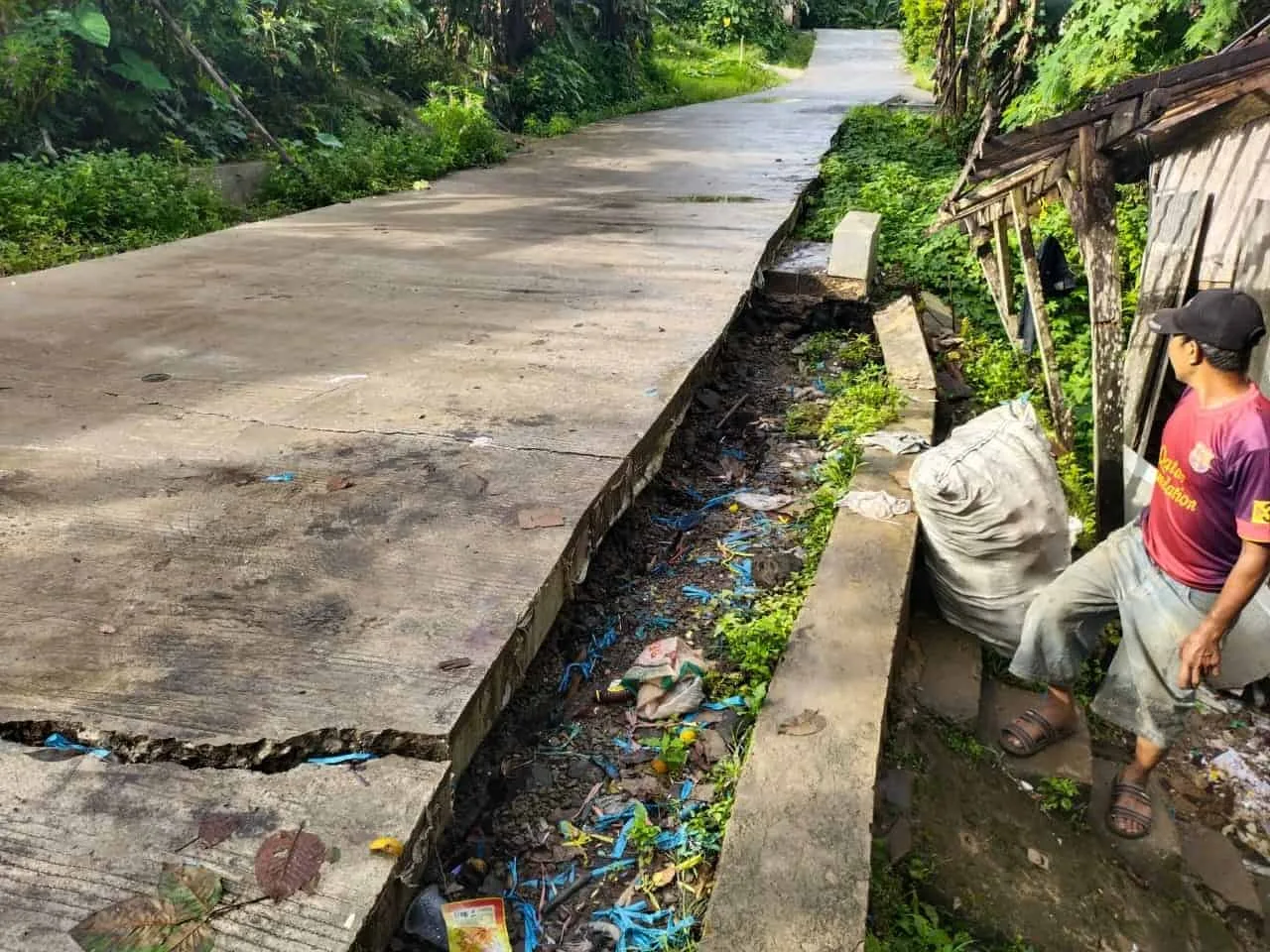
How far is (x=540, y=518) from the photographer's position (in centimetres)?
277

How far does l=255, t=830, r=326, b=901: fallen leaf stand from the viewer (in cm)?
159

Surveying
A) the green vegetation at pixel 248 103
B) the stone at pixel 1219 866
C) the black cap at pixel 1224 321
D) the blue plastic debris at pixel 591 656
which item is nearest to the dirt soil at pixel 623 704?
the blue plastic debris at pixel 591 656

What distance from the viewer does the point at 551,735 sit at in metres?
2.54

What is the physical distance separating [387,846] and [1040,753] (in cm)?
233

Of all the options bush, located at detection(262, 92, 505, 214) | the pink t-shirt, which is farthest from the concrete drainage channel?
bush, located at detection(262, 92, 505, 214)

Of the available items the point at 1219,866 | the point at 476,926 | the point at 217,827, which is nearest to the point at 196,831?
the point at 217,827

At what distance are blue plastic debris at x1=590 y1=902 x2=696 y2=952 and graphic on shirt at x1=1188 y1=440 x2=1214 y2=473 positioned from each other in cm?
178

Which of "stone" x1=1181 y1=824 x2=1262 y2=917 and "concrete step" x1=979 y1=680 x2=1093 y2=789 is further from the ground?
"concrete step" x1=979 y1=680 x2=1093 y2=789

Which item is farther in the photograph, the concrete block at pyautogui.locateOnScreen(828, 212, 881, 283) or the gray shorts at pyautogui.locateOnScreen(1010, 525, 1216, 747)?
the concrete block at pyautogui.locateOnScreen(828, 212, 881, 283)

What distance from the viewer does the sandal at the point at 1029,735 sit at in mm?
3100

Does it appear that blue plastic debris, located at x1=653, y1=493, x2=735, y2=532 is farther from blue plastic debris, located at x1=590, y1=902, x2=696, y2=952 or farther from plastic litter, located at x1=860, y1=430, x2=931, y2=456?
blue plastic debris, located at x1=590, y1=902, x2=696, y2=952

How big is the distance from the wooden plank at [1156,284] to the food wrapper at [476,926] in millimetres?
3334

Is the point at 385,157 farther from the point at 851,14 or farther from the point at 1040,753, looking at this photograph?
the point at 851,14

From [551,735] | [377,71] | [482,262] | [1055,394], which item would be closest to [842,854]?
[551,735]
